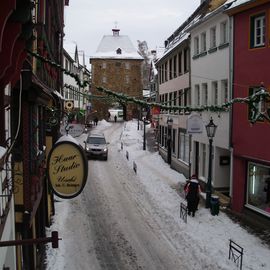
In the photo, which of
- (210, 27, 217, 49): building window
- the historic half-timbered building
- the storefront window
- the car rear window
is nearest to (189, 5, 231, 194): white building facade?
(210, 27, 217, 49): building window

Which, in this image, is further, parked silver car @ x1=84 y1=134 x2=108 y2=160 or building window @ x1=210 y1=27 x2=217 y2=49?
parked silver car @ x1=84 y1=134 x2=108 y2=160

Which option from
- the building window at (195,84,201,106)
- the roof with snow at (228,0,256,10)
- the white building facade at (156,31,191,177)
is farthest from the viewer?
the white building facade at (156,31,191,177)

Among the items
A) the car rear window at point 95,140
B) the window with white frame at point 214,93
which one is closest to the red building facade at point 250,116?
the window with white frame at point 214,93

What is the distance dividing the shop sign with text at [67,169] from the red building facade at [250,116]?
11.5m

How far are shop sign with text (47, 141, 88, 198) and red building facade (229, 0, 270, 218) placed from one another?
11.5 meters

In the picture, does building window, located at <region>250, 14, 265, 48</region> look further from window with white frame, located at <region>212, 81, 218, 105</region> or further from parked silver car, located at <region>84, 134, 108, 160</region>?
parked silver car, located at <region>84, 134, 108, 160</region>

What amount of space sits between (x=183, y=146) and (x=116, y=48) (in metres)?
57.7

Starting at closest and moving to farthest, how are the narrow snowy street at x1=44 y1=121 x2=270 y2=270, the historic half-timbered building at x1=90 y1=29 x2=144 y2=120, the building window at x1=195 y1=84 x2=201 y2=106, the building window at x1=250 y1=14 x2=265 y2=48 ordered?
the narrow snowy street at x1=44 y1=121 x2=270 y2=270, the building window at x1=250 y1=14 x2=265 y2=48, the building window at x1=195 y1=84 x2=201 y2=106, the historic half-timbered building at x1=90 y1=29 x2=144 y2=120

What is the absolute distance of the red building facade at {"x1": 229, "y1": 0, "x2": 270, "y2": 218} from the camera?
717 inches

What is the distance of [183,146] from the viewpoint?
1228 inches

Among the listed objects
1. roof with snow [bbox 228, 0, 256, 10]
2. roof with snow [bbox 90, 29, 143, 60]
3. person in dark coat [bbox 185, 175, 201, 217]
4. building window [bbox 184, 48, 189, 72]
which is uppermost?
roof with snow [bbox 90, 29, 143, 60]

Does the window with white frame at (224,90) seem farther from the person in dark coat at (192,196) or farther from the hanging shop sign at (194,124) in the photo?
the person in dark coat at (192,196)

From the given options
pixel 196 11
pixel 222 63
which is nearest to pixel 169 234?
pixel 222 63

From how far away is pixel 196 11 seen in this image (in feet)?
98.0
